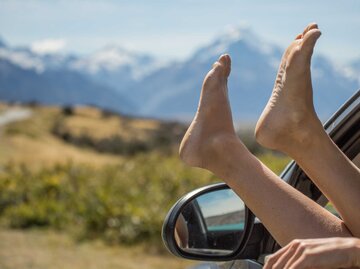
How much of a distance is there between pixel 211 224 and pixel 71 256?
5.76 metres

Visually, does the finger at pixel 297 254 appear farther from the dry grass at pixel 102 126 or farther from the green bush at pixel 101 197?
the dry grass at pixel 102 126

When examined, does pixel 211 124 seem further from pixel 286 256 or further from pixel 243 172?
pixel 286 256

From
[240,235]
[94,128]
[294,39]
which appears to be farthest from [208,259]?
[94,128]

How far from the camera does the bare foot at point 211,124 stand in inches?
71.2

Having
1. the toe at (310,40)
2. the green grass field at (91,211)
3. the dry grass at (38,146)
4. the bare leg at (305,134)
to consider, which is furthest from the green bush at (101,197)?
the dry grass at (38,146)

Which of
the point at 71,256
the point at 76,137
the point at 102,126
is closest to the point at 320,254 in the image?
the point at 71,256

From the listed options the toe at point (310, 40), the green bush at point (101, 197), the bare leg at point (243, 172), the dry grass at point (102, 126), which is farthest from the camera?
the dry grass at point (102, 126)

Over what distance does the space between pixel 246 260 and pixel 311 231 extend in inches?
18.4

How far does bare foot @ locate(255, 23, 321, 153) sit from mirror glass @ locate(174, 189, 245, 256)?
396 mm

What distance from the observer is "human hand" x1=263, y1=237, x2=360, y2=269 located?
4.11 feet

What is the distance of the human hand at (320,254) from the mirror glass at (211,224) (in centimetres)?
64

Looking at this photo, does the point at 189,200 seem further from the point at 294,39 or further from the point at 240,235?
the point at 294,39

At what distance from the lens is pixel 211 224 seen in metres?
2.07

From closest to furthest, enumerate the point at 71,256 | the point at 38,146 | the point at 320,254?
the point at 320,254
the point at 71,256
the point at 38,146
